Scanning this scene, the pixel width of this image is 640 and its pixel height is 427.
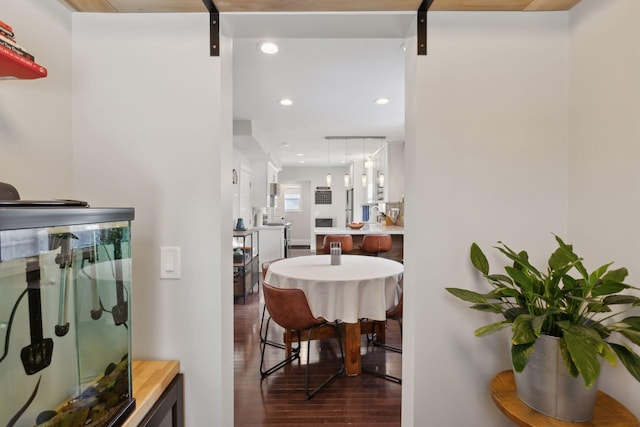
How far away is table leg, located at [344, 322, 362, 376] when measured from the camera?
94.9 inches

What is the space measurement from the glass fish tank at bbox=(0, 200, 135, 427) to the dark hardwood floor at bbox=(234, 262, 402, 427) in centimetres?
140

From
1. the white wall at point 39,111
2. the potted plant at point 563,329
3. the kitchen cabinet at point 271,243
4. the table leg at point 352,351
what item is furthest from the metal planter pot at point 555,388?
the kitchen cabinet at point 271,243

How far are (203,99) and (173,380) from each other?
44.5 inches

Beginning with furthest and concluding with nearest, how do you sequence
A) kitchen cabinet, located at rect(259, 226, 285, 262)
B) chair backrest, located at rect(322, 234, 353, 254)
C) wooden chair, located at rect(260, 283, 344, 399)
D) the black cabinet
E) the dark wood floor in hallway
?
kitchen cabinet, located at rect(259, 226, 285, 262) < chair backrest, located at rect(322, 234, 353, 254) < wooden chair, located at rect(260, 283, 344, 399) < the dark wood floor in hallway < the black cabinet

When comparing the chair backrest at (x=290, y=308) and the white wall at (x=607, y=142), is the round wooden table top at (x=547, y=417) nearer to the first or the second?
the white wall at (x=607, y=142)

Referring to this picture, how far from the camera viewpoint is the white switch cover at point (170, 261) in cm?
119

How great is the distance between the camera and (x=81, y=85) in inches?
46.9

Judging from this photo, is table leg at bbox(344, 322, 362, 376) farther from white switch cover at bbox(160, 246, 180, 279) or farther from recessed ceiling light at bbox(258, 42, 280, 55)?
recessed ceiling light at bbox(258, 42, 280, 55)

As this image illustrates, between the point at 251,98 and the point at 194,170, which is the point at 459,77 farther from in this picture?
the point at 251,98

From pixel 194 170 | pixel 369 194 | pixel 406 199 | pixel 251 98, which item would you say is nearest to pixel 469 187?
pixel 406 199

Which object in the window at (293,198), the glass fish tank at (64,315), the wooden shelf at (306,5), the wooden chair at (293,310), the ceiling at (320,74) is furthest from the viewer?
the window at (293,198)

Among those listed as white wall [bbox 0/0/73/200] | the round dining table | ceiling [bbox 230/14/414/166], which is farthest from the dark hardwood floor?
ceiling [bbox 230/14/414/166]

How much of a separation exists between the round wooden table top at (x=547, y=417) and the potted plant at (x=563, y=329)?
2 cm

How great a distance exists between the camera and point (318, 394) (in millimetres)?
2180
